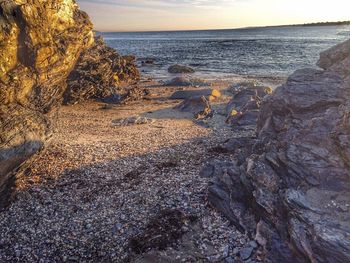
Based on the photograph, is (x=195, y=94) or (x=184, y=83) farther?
(x=184, y=83)

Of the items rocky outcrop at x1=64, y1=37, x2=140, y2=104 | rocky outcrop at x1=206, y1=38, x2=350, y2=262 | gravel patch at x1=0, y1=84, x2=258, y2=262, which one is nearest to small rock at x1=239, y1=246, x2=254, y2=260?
gravel patch at x1=0, y1=84, x2=258, y2=262

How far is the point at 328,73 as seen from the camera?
15.3m

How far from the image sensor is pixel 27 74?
1739 cm

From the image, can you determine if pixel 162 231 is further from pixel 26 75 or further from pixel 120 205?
→ pixel 26 75

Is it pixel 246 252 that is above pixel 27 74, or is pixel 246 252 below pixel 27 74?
below

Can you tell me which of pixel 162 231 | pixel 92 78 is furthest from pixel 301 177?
pixel 92 78

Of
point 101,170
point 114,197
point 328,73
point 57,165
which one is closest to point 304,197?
point 328,73

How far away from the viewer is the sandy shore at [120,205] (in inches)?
493

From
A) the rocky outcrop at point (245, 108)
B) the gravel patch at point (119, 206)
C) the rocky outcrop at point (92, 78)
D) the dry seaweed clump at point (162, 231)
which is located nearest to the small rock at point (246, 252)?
the gravel patch at point (119, 206)

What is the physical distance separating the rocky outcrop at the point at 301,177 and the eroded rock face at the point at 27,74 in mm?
9188

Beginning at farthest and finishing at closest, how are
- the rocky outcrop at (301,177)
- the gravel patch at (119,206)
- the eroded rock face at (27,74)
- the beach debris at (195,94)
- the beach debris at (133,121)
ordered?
the beach debris at (195,94) < the beach debris at (133,121) < the eroded rock face at (27,74) < the gravel patch at (119,206) < the rocky outcrop at (301,177)

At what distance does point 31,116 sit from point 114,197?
20.3 ft

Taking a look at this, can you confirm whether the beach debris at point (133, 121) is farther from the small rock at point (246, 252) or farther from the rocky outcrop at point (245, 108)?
the small rock at point (246, 252)

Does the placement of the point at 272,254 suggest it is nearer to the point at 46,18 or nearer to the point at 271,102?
the point at 271,102
